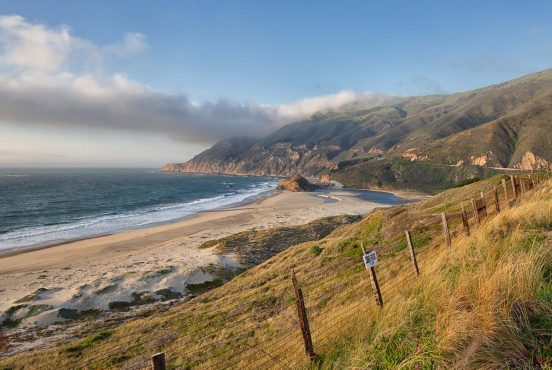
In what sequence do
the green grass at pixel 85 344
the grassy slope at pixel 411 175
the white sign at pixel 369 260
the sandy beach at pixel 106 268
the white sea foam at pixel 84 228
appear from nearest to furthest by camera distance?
the white sign at pixel 369 260 < the green grass at pixel 85 344 < the sandy beach at pixel 106 268 < the white sea foam at pixel 84 228 < the grassy slope at pixel 411 175

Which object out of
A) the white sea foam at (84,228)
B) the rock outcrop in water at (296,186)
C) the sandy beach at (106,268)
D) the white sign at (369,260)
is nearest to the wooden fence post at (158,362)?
the white sign at (369,260)

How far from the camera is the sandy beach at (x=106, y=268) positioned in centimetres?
2408

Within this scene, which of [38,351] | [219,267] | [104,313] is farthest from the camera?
[219,267]

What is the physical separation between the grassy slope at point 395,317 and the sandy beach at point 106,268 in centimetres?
889

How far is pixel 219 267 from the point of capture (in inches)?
1205

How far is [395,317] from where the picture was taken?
5.34m

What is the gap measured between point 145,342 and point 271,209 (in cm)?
6103

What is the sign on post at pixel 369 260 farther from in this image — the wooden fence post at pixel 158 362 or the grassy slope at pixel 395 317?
the wooden fence post at pixel 158 362

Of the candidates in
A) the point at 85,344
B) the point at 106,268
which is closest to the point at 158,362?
the point at 85,344

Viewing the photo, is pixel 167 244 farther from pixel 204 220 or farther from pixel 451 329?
pixel 451 329

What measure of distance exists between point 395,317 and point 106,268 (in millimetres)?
33374

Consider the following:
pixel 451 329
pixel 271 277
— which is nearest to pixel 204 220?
pixel 271 277

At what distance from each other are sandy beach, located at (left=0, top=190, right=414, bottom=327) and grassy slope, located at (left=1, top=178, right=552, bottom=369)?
8.89 metres

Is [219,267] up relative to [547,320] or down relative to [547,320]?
down
